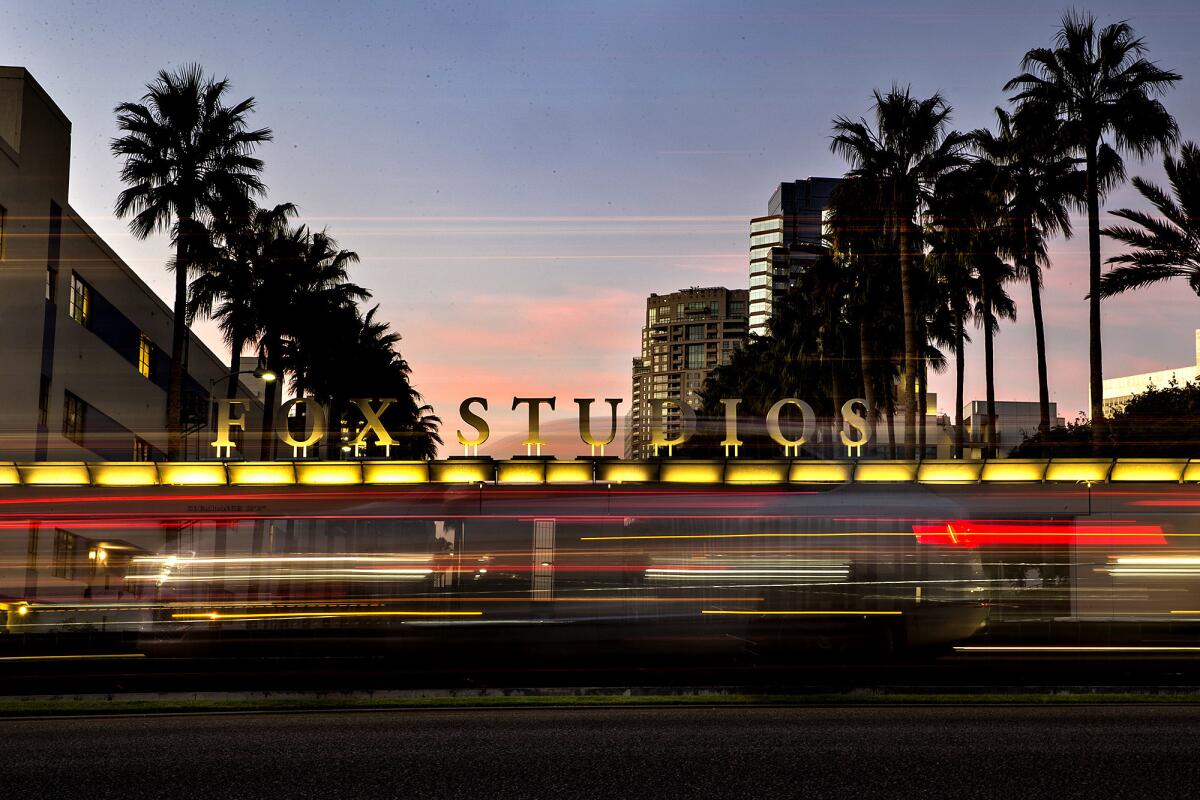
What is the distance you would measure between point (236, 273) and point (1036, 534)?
36304mm

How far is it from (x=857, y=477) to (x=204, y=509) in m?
16.4

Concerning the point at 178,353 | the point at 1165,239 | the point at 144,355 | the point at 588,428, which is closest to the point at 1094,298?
the point at 1165,239

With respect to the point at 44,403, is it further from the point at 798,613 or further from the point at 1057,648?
the point at 1057,648

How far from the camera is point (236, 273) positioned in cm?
4894

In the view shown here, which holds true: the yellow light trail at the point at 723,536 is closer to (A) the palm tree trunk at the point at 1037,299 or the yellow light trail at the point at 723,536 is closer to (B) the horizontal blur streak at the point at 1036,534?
(B) the horizontal blur streak at the point at 1036,534

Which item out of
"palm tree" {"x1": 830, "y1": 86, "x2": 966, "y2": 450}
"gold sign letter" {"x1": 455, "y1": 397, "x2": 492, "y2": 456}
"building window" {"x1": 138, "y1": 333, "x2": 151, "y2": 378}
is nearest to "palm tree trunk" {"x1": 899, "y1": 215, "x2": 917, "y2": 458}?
"palm tree" {"x1": 830, "y1": 86, "x2": 966, "y2": 450}

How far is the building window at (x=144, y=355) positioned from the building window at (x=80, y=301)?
8.04m

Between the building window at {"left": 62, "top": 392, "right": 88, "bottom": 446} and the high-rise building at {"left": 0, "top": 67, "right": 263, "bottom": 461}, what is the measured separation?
0.14 feet

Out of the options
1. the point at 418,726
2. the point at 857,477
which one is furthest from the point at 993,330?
the point at 418,726

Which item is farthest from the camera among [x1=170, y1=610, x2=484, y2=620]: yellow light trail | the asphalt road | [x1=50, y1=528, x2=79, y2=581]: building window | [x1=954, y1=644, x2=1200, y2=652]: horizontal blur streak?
[x1=50, y1=528, x2=79, y2=581]: building window

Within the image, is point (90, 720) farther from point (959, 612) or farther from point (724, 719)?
point (959, 612)

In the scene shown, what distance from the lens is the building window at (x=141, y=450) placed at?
53.9 meters

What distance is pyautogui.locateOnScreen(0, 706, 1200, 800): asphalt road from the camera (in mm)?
11297

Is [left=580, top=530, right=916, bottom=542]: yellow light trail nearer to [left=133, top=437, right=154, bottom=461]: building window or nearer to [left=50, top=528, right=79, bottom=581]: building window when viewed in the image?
[left=50, top=528, right=79, bottom=581]: building window
